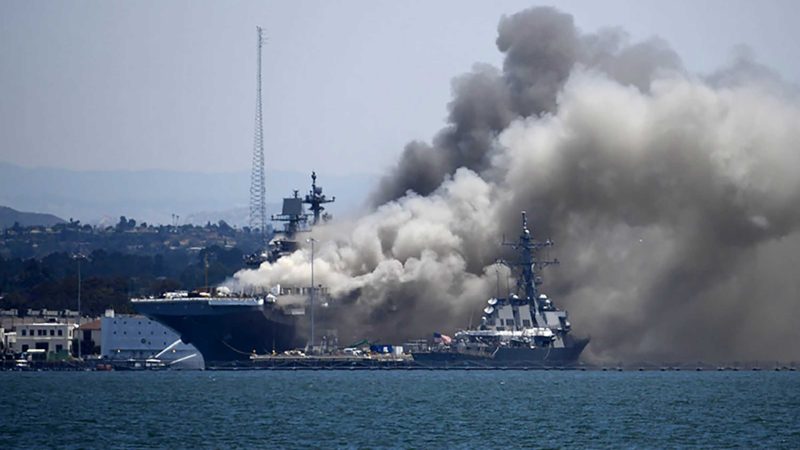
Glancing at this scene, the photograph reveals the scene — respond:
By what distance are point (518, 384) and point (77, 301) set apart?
290 feet

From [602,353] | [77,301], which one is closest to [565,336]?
[602,353]

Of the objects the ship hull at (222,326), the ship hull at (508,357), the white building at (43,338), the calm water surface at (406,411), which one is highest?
the white building at (43,338)

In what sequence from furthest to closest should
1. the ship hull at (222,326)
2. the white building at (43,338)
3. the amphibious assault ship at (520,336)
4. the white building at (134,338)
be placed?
the white building at (43,338), the white building at (134,338), the ship hull at (222,326), the amphibious assault ship at (520,336)

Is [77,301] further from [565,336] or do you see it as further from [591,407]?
[591,407]

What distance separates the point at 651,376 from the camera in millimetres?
101688

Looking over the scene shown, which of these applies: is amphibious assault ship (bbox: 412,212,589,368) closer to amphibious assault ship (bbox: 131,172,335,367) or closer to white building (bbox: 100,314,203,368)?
amphibious assault ship (bbox: 131,172,335,367)

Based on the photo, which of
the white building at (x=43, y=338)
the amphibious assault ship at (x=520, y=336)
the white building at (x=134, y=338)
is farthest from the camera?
the white building at (x=43, y=338)

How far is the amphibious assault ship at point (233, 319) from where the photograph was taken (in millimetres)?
110625

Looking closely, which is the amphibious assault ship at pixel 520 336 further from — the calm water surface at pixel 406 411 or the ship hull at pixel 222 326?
the ship hull at pixel 222 326

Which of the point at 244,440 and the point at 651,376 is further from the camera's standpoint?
the point at 651,376

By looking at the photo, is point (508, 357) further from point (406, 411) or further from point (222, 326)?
point (406, 411)

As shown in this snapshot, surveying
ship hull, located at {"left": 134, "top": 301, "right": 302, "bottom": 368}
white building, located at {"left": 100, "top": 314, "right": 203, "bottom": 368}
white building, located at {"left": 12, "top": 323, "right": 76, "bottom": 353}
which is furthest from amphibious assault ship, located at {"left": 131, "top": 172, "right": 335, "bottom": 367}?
white building, located at {"left": 12, "top": 323, "right": 76, "bottom": 353}

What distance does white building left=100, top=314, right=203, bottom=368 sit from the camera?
415 ft

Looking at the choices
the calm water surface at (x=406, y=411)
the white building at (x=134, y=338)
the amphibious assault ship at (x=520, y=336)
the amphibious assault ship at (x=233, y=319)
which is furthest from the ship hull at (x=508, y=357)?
the white building at (x=134, y=338)
